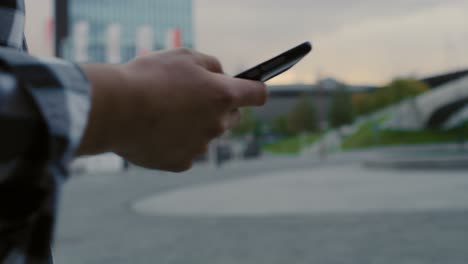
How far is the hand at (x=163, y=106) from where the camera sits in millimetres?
675

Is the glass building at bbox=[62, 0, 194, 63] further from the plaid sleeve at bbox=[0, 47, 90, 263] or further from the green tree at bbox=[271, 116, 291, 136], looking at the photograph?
the plaid sleeve at bbox=[0, 47, 90, 263]

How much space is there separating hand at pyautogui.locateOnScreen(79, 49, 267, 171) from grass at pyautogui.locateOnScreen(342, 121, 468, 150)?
5245 cm

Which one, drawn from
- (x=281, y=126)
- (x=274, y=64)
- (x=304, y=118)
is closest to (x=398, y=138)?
(x=304, y=118)

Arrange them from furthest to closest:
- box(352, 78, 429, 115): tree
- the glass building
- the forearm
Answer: the glass building
box(352, 78, 429, 115): tree
the forearm

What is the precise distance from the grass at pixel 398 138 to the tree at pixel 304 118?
1318cm

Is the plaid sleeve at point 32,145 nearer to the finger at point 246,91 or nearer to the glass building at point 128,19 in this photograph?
the finger at point 246,91

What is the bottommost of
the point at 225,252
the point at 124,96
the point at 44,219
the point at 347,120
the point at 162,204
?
the point at 347,120

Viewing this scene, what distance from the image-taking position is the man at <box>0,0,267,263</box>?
554 mm

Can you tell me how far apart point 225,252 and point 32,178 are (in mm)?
5888

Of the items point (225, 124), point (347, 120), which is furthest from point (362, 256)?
point (347, 120)

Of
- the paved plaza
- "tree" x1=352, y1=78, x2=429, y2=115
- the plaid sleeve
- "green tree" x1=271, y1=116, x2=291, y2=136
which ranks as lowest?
"green tree" x1=271, y1=116, x2=291, y2=136

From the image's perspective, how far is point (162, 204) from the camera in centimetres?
1141

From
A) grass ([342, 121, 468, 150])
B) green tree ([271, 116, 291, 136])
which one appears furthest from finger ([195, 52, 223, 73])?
green tree ([271, 116, 291, 136])

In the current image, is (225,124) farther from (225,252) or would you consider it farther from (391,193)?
(391,193)
